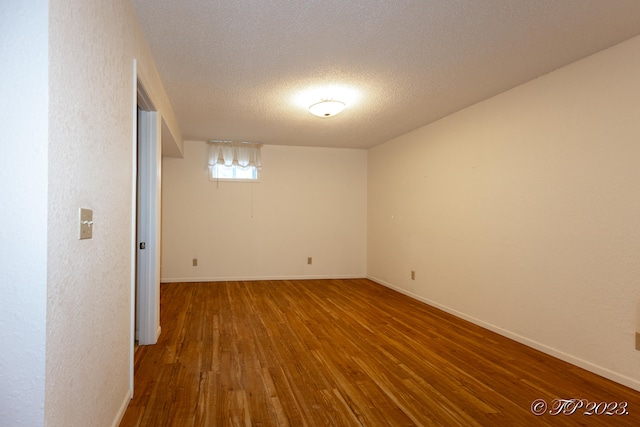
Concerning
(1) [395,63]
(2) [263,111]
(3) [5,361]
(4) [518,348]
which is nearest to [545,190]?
(4) [518,348]

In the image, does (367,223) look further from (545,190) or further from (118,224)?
(118,224)

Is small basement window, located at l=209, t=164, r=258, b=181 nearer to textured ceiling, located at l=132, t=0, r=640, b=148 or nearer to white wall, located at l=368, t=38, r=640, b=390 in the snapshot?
textured ceiling, located at l=132, t=0, r=640, b=148

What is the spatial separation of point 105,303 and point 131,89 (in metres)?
1.17

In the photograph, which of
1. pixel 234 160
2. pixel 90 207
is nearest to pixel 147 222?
pixel 90 207

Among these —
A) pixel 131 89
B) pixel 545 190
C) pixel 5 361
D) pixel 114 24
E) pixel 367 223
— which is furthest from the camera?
pixel 367 223

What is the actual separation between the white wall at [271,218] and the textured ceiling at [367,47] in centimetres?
216

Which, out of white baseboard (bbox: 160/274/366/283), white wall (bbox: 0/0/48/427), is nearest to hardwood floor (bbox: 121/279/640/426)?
white wall (bbox: 0/0/48/427)

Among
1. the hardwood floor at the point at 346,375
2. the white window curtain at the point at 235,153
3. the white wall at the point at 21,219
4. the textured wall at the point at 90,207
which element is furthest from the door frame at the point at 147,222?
the white window curtain at the point at 235,153

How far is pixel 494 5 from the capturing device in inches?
82.4

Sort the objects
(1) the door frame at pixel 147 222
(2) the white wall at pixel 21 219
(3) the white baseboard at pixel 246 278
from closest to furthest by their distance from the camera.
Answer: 1. (2) the white wall at pixel 21 219
2. (1) the door frame at pixel 147 222
3. (3) the white baseboard at pixel 246 278

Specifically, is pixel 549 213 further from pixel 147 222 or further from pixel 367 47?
pixel 147 222

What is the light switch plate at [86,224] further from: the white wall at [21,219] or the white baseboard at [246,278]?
the white baseboard at [246,278]

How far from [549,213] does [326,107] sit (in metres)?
2.16

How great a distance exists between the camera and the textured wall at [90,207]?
→ 1106mm
